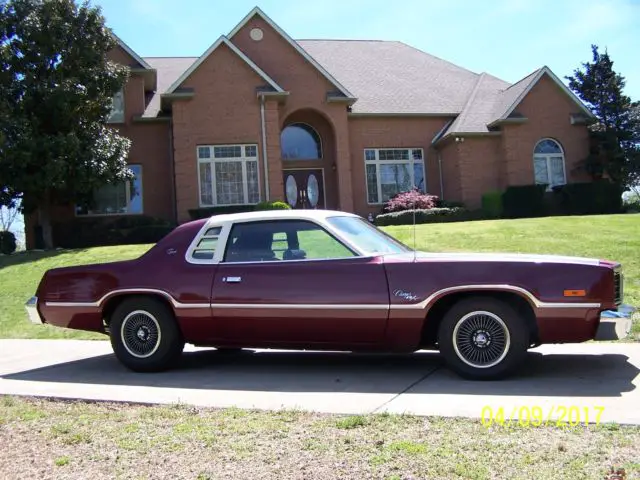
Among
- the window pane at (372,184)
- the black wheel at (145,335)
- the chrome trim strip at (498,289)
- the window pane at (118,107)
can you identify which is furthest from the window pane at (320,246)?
the window pane at (118,107)

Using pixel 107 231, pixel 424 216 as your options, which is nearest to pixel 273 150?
pixel 424 216

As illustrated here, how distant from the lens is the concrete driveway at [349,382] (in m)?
4.48

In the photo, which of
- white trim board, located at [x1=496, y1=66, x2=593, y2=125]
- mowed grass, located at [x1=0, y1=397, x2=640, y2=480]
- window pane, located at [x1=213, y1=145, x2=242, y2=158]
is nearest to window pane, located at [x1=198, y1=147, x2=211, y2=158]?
window pane, located at [x1=213, y1=145, x2=242, y2=158]

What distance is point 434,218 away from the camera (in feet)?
66.9

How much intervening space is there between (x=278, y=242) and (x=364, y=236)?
2.72 feet

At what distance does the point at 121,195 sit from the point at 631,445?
67.4ft

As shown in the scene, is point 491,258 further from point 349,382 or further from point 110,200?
point 110,200

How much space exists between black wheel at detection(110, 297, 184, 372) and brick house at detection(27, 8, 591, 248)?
Result: 48.3ft

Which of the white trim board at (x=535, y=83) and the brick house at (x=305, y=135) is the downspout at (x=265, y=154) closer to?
the brick house at (x=305, y=135)

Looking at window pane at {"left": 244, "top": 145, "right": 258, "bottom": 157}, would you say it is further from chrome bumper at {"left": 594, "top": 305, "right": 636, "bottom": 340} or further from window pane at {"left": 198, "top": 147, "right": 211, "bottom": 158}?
chrome bumper at {"left": 594, "top": 305, "right": 636, "bottom": 340}

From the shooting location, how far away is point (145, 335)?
Result: 6.05 metres

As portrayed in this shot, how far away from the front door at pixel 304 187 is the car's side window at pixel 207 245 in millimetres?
17063

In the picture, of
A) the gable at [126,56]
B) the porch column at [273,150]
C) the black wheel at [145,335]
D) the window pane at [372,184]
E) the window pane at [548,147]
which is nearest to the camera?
the black wheel at [145,335]

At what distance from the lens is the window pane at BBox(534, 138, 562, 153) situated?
2294 centimetres
